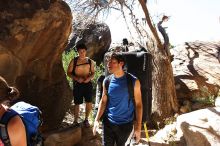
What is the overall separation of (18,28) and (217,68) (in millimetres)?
8471

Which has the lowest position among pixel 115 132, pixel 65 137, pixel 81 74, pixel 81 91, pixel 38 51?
pixel 65 137

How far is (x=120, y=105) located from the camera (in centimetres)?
464

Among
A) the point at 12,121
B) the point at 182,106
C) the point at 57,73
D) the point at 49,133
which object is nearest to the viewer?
the point at 12,121

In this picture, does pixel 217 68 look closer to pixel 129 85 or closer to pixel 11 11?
pixel 11 11

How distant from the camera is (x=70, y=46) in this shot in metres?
17.8

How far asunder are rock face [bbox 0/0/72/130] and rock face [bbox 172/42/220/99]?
5339 mm

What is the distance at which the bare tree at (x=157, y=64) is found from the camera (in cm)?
1033

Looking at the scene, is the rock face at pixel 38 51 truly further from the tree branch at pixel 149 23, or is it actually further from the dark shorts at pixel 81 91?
the tree branch at pixel 149 23

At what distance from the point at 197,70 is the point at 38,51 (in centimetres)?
727

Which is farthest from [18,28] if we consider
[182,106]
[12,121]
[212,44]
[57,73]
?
[212,44]

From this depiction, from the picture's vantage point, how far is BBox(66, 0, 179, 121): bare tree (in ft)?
33.9

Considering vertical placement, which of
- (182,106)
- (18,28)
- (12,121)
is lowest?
(182,106)

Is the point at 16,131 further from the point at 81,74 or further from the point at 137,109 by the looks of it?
the point at 81,74

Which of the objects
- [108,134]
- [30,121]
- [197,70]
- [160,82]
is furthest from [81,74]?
[197,70]
